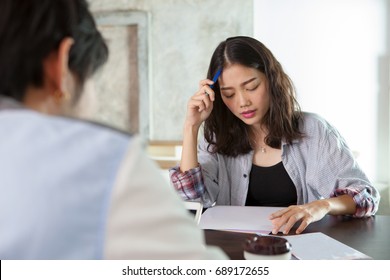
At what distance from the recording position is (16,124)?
1.18ft

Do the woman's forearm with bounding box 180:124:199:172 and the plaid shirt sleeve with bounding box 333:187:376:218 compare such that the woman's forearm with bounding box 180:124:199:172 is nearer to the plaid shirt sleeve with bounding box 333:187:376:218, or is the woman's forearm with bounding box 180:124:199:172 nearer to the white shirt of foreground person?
the plaid shirt sleeve with bounding box 333:187:376:218

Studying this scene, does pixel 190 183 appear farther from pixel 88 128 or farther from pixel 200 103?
pixel 88 128

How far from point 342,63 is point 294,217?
1.30 metres

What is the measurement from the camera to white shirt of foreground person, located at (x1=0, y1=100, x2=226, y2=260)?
0.33 metres

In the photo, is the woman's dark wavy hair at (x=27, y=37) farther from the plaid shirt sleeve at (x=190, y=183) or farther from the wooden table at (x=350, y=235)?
the plaid shirt sleeve at (x=190, y=183)

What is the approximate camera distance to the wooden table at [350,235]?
762mm

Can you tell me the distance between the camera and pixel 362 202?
3.36 feet

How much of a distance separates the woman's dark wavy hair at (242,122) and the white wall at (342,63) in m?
0.62

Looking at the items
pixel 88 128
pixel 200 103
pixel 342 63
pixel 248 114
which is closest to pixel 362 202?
pixel 248 114

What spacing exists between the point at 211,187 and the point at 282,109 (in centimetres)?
30

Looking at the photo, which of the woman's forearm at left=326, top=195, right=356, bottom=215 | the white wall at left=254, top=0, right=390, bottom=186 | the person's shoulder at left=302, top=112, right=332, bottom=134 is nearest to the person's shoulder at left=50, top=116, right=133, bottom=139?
the woman's forearm at left=326, top=195, right=356, bottom=215

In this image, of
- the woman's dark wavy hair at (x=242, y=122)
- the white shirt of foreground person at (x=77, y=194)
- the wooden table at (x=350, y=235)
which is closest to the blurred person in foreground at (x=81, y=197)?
the white shirt of foreground person at (x=77, y=194)

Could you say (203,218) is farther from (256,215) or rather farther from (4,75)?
(4,75)
